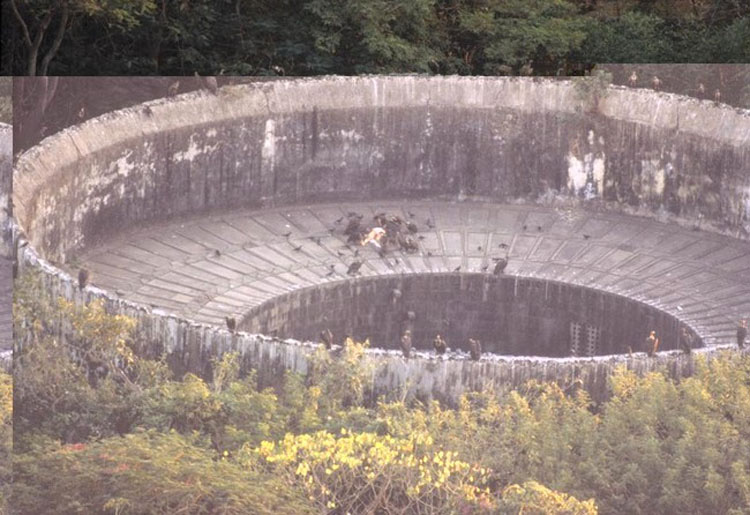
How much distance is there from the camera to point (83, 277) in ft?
64.2

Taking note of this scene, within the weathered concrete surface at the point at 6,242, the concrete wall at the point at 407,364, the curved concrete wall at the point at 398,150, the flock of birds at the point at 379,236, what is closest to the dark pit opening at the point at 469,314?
the flock of birds at the point at 379,236

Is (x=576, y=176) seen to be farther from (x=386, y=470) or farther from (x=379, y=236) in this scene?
(x=386, y=470)

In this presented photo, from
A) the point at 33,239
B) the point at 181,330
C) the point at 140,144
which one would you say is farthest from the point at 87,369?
the point at 140,144

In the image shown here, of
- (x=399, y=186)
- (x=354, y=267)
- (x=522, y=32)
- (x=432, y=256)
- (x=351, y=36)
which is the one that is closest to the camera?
(x=354, y=267)

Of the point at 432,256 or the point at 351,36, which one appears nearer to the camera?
the point at 432,256

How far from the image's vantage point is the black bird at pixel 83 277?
19.2 meters

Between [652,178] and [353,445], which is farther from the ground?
[652,178]

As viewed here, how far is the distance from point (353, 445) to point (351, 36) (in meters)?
12.8

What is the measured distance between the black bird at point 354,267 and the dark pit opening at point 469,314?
0.52 feet

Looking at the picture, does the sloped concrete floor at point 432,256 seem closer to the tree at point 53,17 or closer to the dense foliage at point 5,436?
the dense foliage at point 5,436

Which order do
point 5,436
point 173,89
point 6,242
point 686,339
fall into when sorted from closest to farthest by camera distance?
point 5,436 < point 6,242 < point 686,339 < point 173,89

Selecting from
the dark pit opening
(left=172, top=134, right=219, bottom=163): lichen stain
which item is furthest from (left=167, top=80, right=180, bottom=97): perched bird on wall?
the dark pit opening

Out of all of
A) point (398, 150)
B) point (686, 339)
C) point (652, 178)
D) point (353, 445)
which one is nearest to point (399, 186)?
point (398, 150)

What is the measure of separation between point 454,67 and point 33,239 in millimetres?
9968
